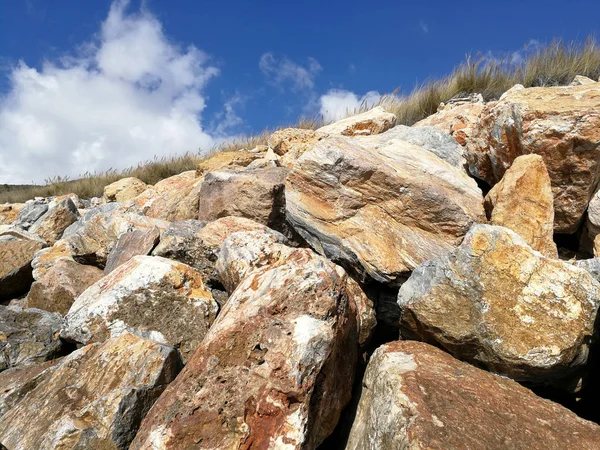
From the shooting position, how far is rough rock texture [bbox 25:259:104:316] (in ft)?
13.3

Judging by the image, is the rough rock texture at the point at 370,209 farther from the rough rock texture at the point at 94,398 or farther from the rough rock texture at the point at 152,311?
the rough rock texture at the point at 94,398

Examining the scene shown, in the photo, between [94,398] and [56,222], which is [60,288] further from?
[56,222]

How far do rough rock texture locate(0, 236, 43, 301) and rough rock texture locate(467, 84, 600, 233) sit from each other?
4951mm

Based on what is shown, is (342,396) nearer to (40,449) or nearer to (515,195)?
(40,449)

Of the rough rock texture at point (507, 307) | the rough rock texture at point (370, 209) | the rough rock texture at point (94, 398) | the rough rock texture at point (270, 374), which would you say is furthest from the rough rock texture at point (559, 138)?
the rough rock texture at point (94, 398)

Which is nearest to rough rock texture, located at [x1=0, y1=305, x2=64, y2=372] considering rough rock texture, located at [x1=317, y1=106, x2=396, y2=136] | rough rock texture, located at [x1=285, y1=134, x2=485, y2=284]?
rough rock texture, located at [x1=285, y1=134, x2=485, y2=284]

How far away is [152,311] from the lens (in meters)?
3.06

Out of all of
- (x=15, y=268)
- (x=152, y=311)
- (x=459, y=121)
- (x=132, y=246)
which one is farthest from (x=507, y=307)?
(x=15, y=268)

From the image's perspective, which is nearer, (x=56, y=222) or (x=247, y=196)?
(x=247, y=196)

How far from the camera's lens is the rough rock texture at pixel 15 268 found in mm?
5000

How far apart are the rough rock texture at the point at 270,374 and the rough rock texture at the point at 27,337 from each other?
192 cm

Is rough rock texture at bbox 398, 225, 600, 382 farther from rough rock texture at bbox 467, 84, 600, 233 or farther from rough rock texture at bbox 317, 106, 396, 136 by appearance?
rough rock texture at bbox 317, 106, 396, 136

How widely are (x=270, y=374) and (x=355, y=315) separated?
63 centimetres

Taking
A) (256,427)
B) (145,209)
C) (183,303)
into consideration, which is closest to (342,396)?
(256,427)
